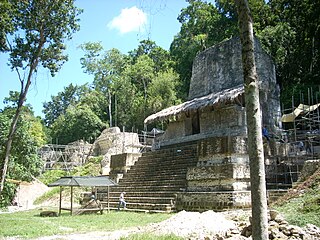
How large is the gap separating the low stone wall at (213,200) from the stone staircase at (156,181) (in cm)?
57

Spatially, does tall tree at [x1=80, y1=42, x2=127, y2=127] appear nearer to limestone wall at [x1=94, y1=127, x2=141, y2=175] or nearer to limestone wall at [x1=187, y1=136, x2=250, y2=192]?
limestone wall at [x1=94, y1=127, x2=141, y2=175]

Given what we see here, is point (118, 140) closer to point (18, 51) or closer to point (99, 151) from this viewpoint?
point (99, 151)

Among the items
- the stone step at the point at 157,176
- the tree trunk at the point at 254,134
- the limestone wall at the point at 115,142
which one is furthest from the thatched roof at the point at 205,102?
the tree trunk at the point at 254,134

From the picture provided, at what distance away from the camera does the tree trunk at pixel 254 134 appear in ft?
11.5

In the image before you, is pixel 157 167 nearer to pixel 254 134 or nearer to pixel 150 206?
pixel 150 206

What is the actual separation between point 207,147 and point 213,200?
2035 mm

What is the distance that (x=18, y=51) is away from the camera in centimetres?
1230

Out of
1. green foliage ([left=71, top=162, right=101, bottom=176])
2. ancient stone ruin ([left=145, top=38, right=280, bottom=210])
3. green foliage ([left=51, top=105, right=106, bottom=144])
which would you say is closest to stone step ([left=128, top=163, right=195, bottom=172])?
ancient stone ruin ([left=145, top=38, right=280, bottom=210])

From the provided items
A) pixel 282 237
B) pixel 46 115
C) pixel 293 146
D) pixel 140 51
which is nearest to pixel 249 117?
pixel 282 237

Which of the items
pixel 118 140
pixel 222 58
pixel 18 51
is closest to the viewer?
pixel 18 51

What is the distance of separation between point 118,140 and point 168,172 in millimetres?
17699

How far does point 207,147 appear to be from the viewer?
12.9 metres

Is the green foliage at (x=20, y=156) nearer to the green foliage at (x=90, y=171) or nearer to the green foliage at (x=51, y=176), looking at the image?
the green foliage at (x=90, y=171)

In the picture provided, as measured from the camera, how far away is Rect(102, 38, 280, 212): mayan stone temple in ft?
39.0
